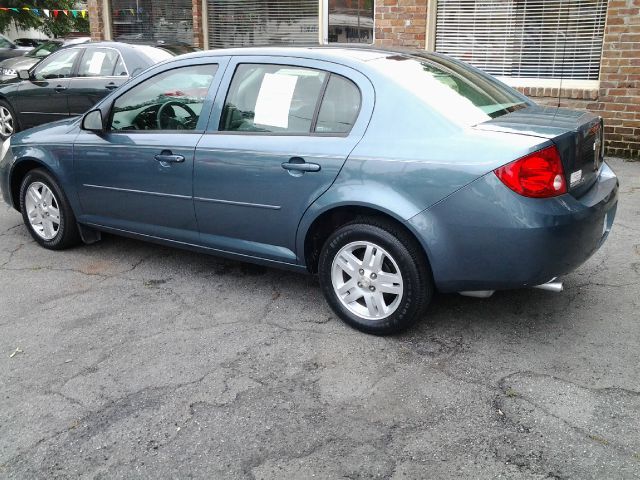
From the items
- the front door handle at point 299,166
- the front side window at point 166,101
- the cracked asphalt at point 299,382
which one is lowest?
the cracked asphalt at point 299,382

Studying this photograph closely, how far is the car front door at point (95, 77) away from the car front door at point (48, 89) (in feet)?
0.50

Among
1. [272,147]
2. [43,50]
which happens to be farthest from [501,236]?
[43,50]

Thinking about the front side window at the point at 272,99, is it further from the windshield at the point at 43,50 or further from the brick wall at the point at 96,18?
the windshield at the point at 43,50

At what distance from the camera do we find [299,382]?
3.21 meters

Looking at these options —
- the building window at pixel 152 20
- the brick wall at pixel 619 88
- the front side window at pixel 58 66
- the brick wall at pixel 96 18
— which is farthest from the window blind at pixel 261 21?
the brick wall at pixel 619 88

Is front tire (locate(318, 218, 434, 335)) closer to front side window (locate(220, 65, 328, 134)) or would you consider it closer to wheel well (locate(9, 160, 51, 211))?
front side window (locate(220, 65, 328, 134))

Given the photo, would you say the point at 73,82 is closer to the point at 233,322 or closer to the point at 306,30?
the point at 306,30

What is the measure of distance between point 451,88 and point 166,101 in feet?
6.39

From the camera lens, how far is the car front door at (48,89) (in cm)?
913

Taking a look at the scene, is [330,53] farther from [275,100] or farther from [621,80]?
[621,80]

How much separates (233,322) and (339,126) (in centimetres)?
131

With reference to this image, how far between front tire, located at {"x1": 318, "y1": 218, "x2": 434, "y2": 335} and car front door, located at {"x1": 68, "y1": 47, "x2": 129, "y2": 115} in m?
5.88

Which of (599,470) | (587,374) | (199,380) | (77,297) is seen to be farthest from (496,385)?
(77,297)

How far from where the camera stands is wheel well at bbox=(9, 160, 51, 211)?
5.17 metres
